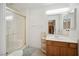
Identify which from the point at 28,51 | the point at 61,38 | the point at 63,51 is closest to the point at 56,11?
the point at 61,38

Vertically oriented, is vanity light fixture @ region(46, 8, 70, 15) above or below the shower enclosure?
above

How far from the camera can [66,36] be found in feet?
4.92

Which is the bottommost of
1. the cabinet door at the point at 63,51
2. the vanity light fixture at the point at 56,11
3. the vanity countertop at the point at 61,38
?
the cabinet door at the point at 63,51

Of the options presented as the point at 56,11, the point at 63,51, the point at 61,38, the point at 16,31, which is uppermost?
the point at 56,11

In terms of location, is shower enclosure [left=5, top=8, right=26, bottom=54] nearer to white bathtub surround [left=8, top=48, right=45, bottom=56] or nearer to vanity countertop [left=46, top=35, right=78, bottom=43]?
white bathtub surround [left=8, top=48, right=45, bottom=56]

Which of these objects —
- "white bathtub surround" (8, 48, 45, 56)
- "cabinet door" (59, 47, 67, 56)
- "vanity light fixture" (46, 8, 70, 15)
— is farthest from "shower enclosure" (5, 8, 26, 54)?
"cabinet door" (59, 47, 67, 56)

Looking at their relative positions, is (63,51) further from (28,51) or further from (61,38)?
(28,51)

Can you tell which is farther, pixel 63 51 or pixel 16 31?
pixel 16 31

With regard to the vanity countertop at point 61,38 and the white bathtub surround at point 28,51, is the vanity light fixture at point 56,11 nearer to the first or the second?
the vanity countertop at point 61,38

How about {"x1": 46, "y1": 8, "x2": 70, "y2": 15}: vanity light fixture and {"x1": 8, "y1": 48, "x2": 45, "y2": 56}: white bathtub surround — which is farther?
{"x1": 46, "y1": 8, "x2": 70, "y2": 15}: vanity light fixture

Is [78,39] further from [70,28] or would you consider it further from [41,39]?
[41,39]

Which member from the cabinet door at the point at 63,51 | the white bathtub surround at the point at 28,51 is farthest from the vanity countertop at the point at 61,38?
the white bathtub surround at the point at 28,51

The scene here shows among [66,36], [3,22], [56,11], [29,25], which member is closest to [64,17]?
[56,11]

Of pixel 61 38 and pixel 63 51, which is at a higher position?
pixel 61 38
